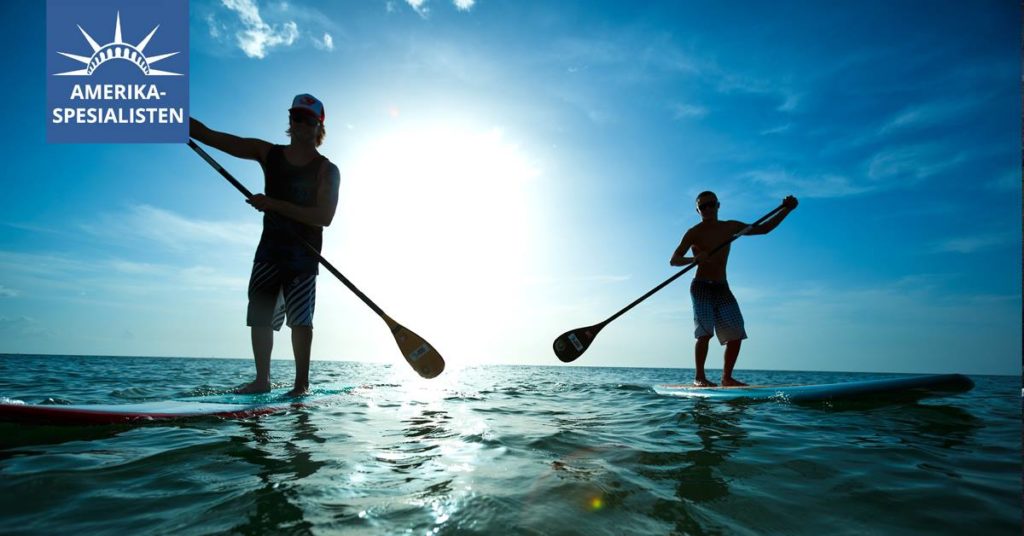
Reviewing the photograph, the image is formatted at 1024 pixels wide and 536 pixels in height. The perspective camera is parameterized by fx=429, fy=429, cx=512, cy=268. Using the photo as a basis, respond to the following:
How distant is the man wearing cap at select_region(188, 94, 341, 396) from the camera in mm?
4254

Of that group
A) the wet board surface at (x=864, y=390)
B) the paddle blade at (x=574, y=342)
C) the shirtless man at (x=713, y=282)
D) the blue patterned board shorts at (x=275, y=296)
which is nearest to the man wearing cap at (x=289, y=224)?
the blue patterned board shorts at (x=275, y=296)

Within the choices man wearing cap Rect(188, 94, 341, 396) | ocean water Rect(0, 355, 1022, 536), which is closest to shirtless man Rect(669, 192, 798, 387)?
ocean water Rect(0, 355, 1022, 536)

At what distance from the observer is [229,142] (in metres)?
4.29

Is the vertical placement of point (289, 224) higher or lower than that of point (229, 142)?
lower

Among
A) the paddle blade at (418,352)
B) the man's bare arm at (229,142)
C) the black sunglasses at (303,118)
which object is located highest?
the black sunglasses at (303,118)

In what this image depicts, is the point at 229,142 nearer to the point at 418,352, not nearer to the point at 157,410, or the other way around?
the point at 157,410

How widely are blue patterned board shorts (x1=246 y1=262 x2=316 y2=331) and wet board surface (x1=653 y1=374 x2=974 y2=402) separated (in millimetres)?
5030

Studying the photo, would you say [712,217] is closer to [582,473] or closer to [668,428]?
[668,428]

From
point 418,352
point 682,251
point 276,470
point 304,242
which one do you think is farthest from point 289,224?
point 682,251

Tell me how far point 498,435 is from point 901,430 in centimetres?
332

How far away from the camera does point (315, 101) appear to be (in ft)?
14.3

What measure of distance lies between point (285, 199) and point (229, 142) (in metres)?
0.81

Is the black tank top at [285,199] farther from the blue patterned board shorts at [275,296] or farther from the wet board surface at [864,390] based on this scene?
the wet board surface at [864,390]

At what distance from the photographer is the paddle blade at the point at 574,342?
7180 millimetres
